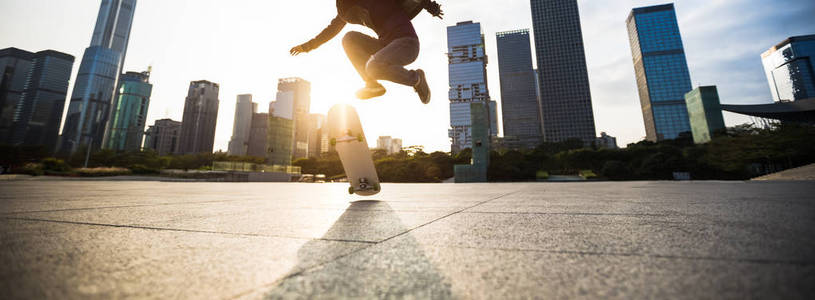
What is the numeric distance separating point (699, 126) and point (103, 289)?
232ft

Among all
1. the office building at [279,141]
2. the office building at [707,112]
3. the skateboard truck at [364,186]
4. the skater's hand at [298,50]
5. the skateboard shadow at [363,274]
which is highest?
the office building at [707,112]

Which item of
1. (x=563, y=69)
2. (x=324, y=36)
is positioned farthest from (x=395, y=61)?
(x=563, y=69)

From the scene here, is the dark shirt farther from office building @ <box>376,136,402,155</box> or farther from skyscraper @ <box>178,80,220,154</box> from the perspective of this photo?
skyscraper @ <box>178,80,220,154</box>

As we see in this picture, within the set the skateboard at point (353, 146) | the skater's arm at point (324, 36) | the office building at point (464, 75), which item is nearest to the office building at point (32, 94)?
the office building at point (464, 75)

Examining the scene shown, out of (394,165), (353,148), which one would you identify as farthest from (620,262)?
(394,165)

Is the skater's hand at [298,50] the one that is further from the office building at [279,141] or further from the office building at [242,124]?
the office building at [242,124]

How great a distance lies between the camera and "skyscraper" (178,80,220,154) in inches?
4756

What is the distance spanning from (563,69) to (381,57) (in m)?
120

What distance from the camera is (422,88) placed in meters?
3.35

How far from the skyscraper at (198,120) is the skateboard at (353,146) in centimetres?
14151

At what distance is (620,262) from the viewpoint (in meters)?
0.70

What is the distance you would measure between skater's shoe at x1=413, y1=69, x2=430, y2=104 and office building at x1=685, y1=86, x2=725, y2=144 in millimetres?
64182

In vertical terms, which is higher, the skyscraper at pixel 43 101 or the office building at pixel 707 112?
the skyscraper at pixel 43 101

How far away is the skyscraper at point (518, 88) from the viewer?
404 ft
